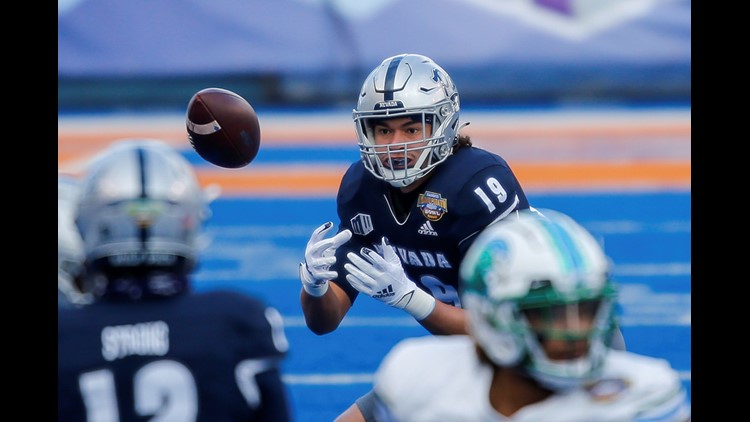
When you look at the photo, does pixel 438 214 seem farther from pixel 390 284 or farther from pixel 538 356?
pixel 538 356

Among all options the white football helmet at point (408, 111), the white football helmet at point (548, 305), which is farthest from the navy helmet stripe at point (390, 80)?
the white football helmet at point (548, 305)

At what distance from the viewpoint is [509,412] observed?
2.05m

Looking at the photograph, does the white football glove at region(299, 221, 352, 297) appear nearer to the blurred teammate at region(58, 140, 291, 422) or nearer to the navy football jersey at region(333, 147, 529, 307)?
the navy football jersey at region(333, 147, 529, 307)

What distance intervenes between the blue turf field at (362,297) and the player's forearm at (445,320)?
1.53 m

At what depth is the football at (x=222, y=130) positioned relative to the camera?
441cm

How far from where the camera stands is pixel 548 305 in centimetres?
198

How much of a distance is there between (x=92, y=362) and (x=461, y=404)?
27.4 inches

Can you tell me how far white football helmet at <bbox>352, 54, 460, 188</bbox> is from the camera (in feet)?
12.0

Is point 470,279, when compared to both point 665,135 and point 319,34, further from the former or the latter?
point 319,34

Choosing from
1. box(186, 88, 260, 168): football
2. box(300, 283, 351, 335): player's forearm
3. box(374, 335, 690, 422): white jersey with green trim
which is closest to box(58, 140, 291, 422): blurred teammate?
box(374, 335, 690, 422): white jersey with green trim

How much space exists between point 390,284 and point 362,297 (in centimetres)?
351

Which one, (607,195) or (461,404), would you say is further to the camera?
(607,195)

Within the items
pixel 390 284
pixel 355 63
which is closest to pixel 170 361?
pixel 390 284

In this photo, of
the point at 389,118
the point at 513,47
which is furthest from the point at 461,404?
the point at 513,47
